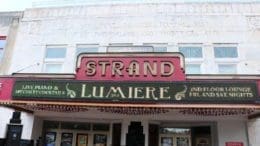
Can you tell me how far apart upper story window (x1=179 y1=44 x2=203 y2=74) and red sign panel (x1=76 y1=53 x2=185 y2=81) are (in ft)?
7.98

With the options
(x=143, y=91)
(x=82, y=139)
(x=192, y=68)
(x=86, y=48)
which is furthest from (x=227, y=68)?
(x=82, y=139)

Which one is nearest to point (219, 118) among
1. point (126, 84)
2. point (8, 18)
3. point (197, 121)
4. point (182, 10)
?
point (197, 121)

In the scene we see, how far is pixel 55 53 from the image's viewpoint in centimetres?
1284

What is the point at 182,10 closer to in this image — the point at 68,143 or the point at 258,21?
the point at 258,21

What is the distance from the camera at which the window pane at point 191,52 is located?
1206cm

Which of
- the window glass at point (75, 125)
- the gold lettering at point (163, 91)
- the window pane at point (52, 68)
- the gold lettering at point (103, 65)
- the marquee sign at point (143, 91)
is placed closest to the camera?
the marquee sign at point (143, 91)

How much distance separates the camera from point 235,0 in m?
12.6

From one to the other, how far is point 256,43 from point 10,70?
10112 mm

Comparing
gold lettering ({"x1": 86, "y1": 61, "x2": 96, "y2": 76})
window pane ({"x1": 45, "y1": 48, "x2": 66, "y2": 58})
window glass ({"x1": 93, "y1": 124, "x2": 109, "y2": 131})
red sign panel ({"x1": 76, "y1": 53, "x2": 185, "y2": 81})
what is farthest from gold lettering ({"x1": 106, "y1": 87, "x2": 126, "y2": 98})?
window pane ({"x1": 45, "y1": 48, "x2": 66, "y2": 58})

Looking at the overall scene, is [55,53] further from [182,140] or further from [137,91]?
[182,140]

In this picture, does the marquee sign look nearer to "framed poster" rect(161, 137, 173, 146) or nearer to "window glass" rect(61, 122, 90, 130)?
"window glass" rect(61, 122, 90, 130)

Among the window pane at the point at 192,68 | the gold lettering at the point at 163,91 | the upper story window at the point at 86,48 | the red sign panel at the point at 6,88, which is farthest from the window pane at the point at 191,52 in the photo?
the red sign panel at the point at 6,88

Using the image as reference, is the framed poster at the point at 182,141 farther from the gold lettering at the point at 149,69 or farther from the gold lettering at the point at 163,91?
the gold lettering at the point at 163,91

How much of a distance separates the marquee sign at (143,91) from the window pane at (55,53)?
3553 millimetres
